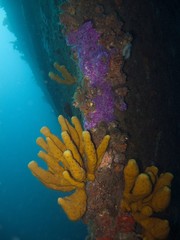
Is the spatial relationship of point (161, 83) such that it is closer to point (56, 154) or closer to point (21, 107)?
point (56, 154)

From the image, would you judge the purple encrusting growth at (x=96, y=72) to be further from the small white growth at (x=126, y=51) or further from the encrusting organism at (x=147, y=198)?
the encrusting organism at (x=147, y=198)

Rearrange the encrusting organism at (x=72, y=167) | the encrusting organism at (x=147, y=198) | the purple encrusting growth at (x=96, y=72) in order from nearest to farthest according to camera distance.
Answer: the encrusting organism at (x=147, y=198), the encrusting organism at (x=72, y=167), the purple encrusting growth at (x=96, y=72)

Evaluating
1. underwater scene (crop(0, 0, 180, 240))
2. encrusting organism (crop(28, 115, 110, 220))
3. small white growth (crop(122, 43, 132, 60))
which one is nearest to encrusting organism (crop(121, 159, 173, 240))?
underwater scene (crop(0, 0, 180, 240))

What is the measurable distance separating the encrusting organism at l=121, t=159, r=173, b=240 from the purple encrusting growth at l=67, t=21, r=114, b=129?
0.89 m

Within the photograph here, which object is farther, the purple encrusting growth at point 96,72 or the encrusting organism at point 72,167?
the purple encrusting growth at point 96,72

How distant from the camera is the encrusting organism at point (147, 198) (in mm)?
2578

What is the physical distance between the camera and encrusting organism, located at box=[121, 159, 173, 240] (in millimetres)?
2578

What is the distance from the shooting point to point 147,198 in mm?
2830

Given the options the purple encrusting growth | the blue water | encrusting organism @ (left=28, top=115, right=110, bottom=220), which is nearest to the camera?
encrusting organism @ (left=28, top=115, right=110, bottom=220)

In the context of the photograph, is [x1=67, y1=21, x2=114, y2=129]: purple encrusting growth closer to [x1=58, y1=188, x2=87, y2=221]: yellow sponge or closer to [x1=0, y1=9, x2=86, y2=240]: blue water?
[x1=58, y1=188, x2=87, y2=221]: yellow sponge

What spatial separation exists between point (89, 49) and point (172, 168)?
90.9 inches

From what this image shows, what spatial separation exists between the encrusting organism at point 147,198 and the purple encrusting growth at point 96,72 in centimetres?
89

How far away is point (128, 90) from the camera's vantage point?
3561 millimetres

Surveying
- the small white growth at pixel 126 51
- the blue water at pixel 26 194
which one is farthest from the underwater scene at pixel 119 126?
the blue water at pixel 26 194
